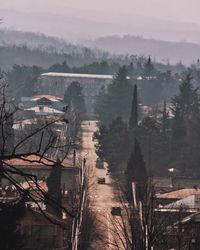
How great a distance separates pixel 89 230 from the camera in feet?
56.0

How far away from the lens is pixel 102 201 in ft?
82.1

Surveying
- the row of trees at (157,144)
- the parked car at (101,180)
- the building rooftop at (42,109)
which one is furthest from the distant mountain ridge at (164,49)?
the parked car at (101,180)

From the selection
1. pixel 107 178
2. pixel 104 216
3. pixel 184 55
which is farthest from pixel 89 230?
pixel 184 55

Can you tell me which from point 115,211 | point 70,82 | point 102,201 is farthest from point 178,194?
point 70,82

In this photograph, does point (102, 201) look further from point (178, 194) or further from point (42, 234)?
point (42, 234)

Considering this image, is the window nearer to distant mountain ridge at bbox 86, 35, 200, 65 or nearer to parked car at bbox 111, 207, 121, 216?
parked car at bbox 111, 207, 121, 216

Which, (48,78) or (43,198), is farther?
(48,78)

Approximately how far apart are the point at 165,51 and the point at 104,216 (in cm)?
16920

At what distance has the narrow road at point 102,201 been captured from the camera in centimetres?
→ 1756

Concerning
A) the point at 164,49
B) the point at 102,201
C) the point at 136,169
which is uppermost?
the point at 164,49

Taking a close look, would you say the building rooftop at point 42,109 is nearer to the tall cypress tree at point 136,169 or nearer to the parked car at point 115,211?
the tall cypress tree at point 136,169

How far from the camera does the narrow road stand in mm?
17562

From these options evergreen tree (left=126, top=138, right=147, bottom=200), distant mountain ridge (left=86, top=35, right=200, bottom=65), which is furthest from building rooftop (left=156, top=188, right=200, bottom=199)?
distant mountain ridge (left=86, top=35, right=200, bottom=65)

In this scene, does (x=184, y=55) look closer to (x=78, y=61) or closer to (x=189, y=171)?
(x=78, y=61)
